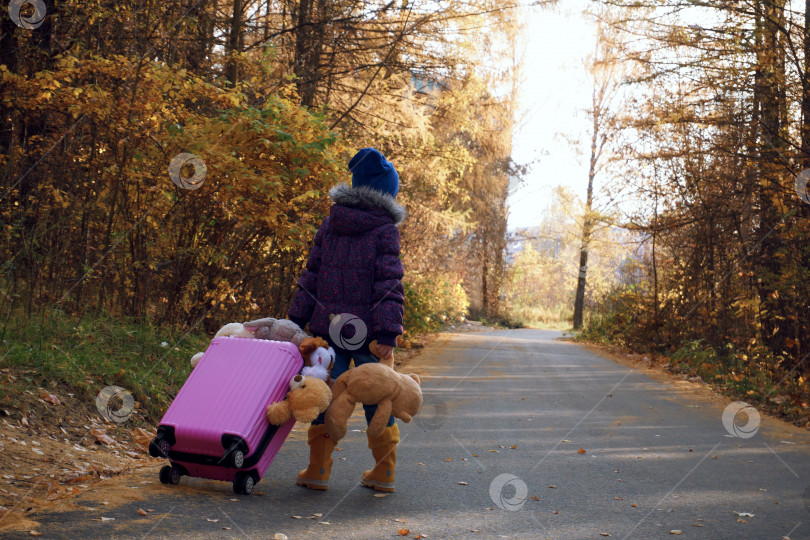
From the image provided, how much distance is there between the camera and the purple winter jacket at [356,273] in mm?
4738

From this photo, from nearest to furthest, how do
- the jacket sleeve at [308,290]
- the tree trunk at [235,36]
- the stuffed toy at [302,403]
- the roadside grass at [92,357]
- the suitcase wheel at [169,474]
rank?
the stuffed toy at [302,403]
the suitcase wheel at [169,474]
the jacket sleeve at [308,290]
the roadside grass at [92,357]
the tree trunk at [235,36]

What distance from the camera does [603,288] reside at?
26219mm

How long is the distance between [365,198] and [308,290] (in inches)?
29.1

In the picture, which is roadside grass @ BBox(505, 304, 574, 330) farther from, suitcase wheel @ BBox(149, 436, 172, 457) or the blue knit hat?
suitcase wheel @ BBox(149, 436, 172, 457)

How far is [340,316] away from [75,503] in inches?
72.5

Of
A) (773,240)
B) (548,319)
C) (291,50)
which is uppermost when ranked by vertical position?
(291,50)

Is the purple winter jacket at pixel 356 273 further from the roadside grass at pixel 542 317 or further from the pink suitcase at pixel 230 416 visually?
the roadside grass at pixel 542 317

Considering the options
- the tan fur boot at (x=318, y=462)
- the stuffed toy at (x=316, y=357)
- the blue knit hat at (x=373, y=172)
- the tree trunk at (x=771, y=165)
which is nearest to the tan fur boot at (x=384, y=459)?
the tan fur boot at (x=318, y=462)

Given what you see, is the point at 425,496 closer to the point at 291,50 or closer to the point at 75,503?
the point at 75,503

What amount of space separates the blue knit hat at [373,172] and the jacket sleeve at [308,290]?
0.40m

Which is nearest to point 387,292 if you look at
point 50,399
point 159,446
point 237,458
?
point 237,458

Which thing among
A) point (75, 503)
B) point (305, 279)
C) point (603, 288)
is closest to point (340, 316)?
point (305, 279)

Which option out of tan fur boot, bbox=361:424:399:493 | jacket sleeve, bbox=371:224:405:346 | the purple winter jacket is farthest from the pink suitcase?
tan fur boot, bbox=361:424:399:493

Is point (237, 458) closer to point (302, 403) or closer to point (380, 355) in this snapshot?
point (302, 403)
